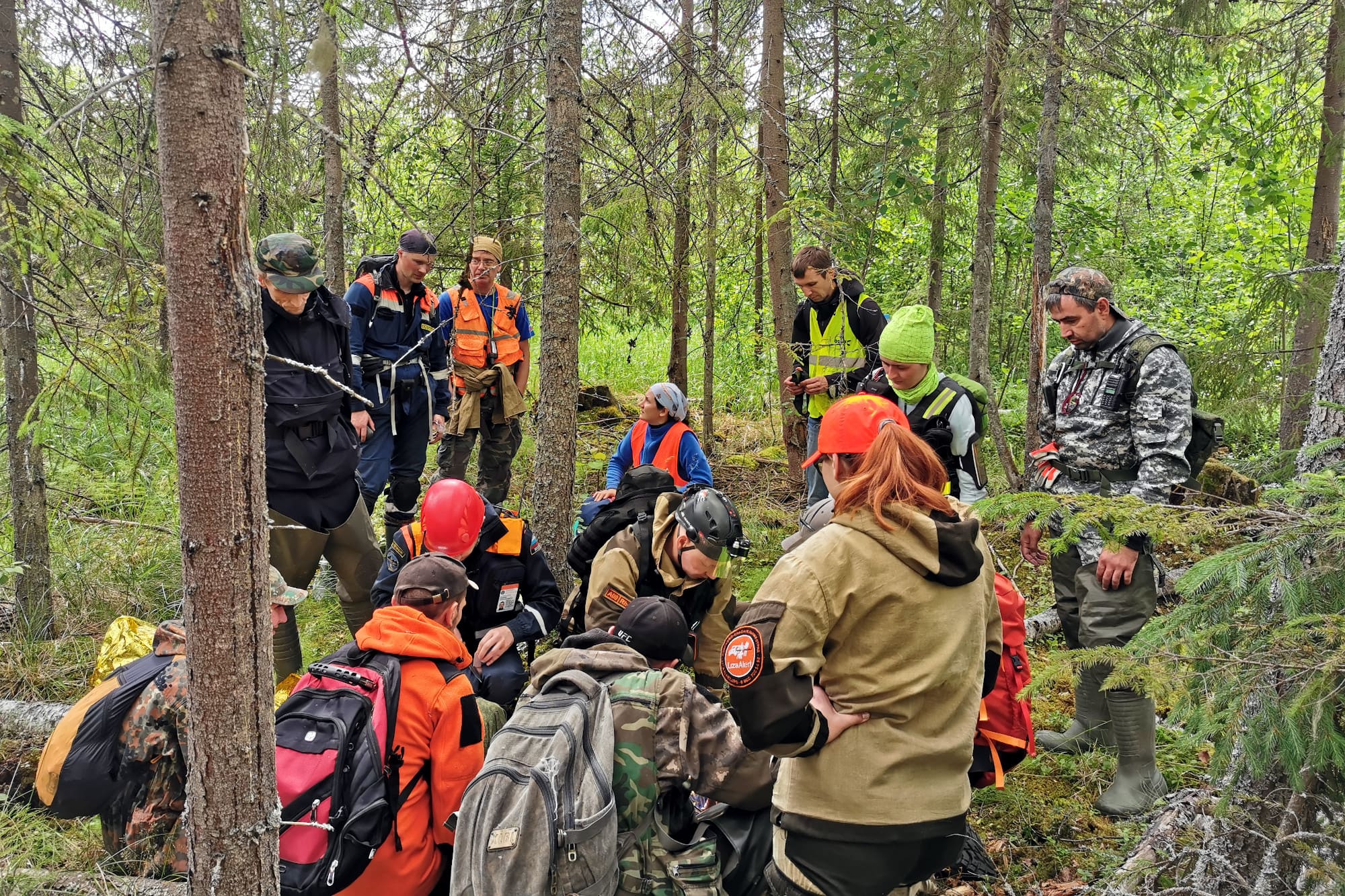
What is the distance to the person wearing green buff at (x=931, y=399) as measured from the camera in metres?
4.57

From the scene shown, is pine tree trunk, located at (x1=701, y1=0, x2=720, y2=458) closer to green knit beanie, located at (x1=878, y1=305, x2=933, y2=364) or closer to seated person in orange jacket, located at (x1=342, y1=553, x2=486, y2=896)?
green knit beanie, located at (x1=878, y1=305, x2=933, y2=364)

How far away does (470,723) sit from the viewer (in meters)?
3.27

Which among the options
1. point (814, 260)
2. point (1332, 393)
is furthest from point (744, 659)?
point (814, 260)

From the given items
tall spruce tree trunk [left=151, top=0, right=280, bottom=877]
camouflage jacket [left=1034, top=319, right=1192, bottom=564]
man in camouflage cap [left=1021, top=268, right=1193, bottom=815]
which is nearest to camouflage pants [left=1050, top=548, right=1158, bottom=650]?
man in camouflage cap [left=1021, top=268, right=1193, bottom=815]


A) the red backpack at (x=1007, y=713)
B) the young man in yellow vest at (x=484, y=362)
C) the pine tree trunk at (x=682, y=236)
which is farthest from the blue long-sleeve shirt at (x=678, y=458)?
the red backpack at (x=1007, y=713)

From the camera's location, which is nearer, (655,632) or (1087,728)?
(655,632)

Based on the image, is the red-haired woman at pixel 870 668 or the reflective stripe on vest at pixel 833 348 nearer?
the red-haired woman at pixel 870 668

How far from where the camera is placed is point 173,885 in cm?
325

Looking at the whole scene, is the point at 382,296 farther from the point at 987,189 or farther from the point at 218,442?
the point at 987,189

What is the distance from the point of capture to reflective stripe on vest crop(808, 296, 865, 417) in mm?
6199

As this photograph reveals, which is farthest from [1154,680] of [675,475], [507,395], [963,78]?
[963,78]

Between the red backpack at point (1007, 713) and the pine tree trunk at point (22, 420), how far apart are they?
200 inches

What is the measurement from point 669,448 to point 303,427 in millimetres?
2667

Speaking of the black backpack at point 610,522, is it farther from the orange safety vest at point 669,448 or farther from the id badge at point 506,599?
the orange safety vest at point 669,448
